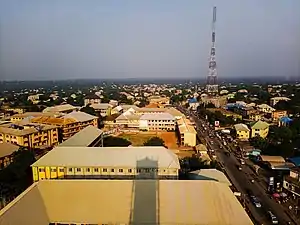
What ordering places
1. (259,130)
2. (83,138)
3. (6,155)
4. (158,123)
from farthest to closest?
(158,123), (259,130), (83,138), (6,155)

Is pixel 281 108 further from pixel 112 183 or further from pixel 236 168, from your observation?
pixel 112 183

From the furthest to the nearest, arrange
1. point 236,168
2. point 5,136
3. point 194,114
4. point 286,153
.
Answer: point 194,114 → point 5,136 → point 286,153 → point 236,168

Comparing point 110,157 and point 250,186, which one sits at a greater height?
point 110,157

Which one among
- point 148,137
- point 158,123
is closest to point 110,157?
point 148,137

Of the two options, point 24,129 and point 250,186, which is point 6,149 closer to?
point 24,129

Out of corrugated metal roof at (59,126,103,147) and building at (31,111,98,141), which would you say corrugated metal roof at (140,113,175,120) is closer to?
building at (31,111,98,141)

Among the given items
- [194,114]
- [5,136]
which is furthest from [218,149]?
[194,114]

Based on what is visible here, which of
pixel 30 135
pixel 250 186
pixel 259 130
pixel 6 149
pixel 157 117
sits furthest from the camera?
pixel 157 117
